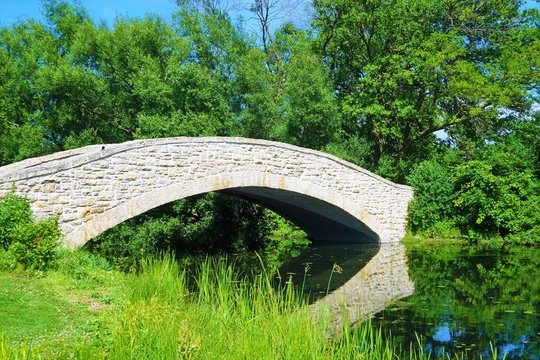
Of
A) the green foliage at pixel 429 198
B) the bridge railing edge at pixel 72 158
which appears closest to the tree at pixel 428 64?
the green foliage at pixel 429 198

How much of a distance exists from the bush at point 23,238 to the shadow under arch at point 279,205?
4.59 feet

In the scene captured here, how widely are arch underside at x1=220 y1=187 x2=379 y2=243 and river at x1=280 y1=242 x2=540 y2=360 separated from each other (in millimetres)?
1356

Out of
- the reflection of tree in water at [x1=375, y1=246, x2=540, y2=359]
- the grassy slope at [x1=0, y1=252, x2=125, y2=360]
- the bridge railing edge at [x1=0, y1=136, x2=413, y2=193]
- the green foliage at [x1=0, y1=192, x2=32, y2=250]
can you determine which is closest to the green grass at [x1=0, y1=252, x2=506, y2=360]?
the grassy slope at [x1=0, y1=252, x2=125, y2=360]

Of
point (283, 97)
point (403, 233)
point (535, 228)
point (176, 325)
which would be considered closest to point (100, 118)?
point (283, 97)

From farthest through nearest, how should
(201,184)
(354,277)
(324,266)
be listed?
(324,266) < (201,184) < (354,277)

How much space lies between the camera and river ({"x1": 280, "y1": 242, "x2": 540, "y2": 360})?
6.11 metres

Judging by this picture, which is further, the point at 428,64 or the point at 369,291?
the point at 428,64

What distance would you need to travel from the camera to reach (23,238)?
7.71m

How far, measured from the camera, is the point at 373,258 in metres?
13.3

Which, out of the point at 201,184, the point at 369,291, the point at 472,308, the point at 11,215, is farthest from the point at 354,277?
the point at 11,215

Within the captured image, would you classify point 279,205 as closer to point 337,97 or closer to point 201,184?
point 201,184

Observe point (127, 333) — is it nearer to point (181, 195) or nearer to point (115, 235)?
point (181, 195)

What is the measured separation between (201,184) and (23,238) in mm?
4658

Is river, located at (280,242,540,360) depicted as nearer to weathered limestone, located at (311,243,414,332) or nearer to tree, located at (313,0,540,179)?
weathered limestone, located at (311,243,414,332)
